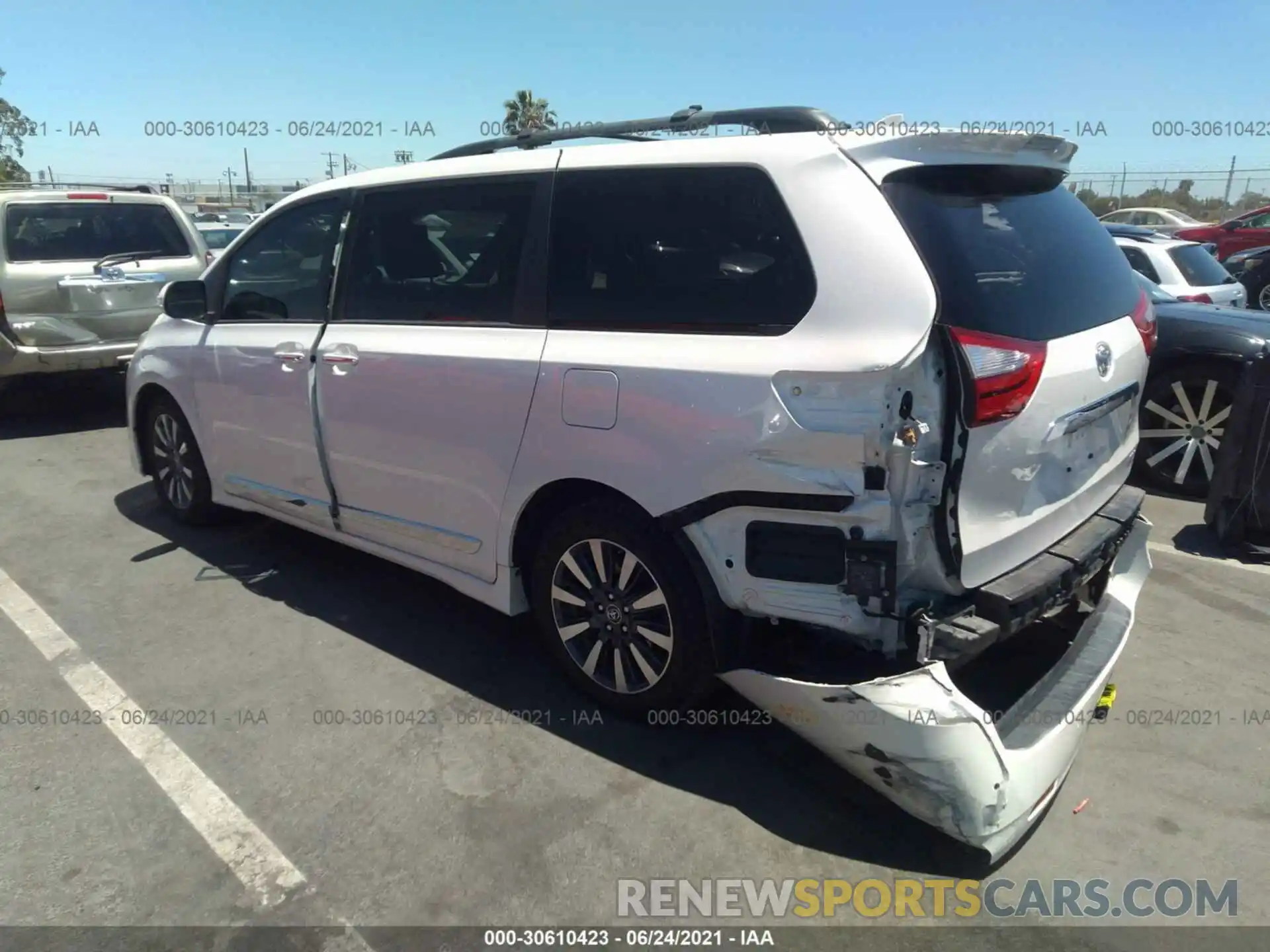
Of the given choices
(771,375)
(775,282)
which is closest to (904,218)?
(775,282)

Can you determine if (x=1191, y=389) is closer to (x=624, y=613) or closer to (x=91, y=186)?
(x=624, y=613)

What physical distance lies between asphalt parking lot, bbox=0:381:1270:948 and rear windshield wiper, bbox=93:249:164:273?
14.1ft

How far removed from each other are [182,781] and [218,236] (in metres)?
15.3

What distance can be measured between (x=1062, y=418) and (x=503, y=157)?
2.22 metres

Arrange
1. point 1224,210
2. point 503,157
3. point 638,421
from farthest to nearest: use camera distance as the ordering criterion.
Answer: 1. point 1224,210
2. point 503,157
3. point 638,421

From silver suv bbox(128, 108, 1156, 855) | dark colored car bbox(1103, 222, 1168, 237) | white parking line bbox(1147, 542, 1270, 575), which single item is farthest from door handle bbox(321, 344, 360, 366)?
dark colored car bbox(1103, 222, 1168, 237)

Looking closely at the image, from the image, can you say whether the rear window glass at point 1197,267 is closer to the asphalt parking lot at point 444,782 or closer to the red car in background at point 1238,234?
the asphalt parking lot at point 444,782

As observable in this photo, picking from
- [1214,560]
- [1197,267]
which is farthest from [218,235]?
[1214,560]

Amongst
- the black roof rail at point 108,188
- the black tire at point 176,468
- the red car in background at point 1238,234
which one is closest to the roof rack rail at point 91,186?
the black roof rail at point 108,188

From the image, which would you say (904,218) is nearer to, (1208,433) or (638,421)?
(638,421)

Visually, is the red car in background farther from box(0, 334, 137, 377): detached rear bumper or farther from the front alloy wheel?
box(0, 334, 137, 377): detached rear bumper

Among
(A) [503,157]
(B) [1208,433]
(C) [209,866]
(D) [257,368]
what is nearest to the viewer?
(C) [209,866]

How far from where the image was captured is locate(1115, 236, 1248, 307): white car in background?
9125 millimetres

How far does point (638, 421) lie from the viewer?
9.48 feet
